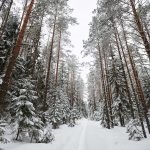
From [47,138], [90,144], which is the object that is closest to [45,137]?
[47,138]

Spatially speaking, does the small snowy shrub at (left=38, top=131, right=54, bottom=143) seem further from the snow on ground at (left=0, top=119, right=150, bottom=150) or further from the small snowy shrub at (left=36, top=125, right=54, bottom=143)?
the snow on ground at (left=0, top=119, right=150, bottom=150)

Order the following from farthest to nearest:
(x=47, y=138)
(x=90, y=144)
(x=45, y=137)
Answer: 1. (x=90, y=144)
2. (x=47, y=138)
3. (x=45, y=137)

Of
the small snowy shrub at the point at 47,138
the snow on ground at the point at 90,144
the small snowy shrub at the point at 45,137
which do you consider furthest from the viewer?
the small snowy shrub at the point at 47,138

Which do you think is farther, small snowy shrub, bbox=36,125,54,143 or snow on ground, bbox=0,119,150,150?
small snowy shrub, bbox=36,125,54,143

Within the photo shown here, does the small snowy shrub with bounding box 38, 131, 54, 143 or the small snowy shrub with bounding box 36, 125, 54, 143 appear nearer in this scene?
the small snowy shrub with bounding box 36, 125, 54, 143

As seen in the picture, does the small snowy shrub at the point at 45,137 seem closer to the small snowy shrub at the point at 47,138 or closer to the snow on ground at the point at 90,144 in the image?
the small snowy shrub at the point at 47,138

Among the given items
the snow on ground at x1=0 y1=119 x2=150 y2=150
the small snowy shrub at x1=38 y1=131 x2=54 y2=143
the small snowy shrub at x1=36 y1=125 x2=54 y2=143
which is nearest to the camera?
the snow on ground at x1=0 y1=119 x2=150 y2=150

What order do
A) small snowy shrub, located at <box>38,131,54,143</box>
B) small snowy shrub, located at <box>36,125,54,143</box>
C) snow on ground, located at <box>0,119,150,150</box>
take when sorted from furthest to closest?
small snowy shrub, located at <box>38,131,54,143</box> < small snowy shrub, located at <box>36,125,54,143</box> < snow on ground, located at <box>0,119,150,150</box>

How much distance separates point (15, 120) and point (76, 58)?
37204 mm

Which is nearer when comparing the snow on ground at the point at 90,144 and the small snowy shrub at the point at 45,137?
the snow on ground at the point at 90,144

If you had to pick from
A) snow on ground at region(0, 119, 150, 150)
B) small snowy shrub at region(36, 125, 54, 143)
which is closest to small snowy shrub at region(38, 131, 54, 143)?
small snowy shrub at region(36, 125, 54, 143)

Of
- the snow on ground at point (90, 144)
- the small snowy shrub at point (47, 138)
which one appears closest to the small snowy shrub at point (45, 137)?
the small snowy shrub at point (47, 138)

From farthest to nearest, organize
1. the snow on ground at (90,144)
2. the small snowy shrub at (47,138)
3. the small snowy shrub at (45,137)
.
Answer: the small snowy shrub at (47,138)
the small snowy shrub at (45,137)
the snow on ground at (90,144)

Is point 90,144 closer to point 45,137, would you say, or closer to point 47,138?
point 47,138
